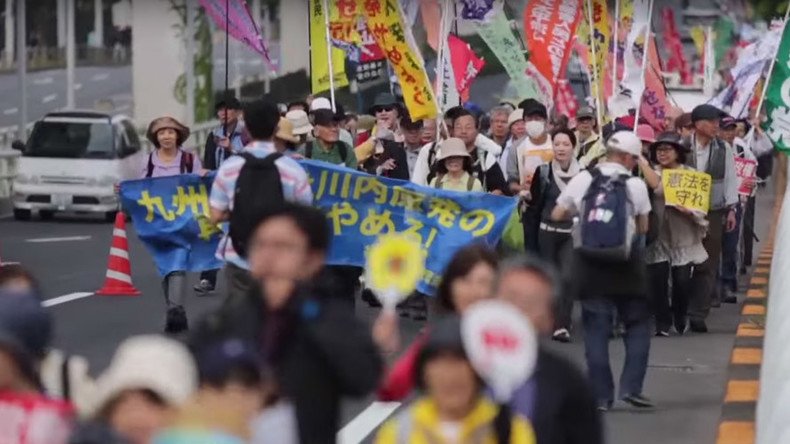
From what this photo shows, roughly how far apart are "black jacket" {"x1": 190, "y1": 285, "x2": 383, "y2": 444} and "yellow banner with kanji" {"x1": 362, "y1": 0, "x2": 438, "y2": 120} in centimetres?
1296

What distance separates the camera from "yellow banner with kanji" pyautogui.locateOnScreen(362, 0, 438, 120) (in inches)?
741

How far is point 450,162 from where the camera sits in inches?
593

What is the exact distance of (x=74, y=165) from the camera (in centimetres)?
2823

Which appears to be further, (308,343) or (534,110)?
(534,110)

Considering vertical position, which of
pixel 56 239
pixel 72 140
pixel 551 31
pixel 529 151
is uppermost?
pixel 551 31

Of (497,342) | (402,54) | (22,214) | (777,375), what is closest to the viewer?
(497,342)

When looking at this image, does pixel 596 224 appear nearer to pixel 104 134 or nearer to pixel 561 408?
pixel 561 408

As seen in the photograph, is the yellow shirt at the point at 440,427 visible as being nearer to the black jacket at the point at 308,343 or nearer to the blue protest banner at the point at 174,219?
the black jacket at the point at 308,343

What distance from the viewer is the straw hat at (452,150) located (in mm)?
14891

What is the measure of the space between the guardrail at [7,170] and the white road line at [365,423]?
18784 millimetres

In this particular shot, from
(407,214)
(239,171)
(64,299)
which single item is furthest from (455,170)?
(239,171)

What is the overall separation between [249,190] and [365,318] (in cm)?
643

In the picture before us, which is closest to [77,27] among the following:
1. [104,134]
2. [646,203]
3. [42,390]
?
[104,134]

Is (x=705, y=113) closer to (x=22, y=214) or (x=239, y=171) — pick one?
(x=239, y=171)
